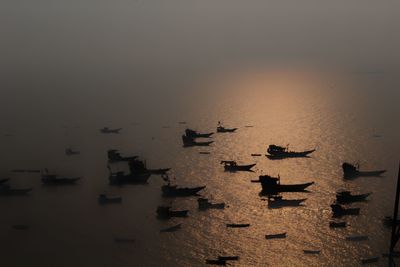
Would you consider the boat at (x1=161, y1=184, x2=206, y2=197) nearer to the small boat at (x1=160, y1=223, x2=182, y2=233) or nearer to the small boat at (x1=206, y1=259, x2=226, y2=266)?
the small boat at (x1=160, y1=223, x2=182, y2=233)

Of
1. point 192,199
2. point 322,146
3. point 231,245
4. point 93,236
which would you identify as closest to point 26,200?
point 93,236

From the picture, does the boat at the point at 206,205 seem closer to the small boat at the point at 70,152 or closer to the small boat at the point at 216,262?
the small boat at the point at 216,262

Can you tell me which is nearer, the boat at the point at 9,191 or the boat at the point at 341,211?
the boat at the point at 341,211

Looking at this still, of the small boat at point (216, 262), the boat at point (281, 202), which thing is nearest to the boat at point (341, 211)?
the boat at point (281, 202)

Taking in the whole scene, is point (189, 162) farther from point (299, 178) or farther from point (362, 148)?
point (362, 148)

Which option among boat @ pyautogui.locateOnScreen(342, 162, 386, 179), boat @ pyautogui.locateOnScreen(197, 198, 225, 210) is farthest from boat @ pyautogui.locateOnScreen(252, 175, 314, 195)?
boat @ pyautogui.locateOnScreen(342, 162, 386, 179)

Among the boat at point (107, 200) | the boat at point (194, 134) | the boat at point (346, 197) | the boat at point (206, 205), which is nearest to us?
the boat at point (346, 197)
